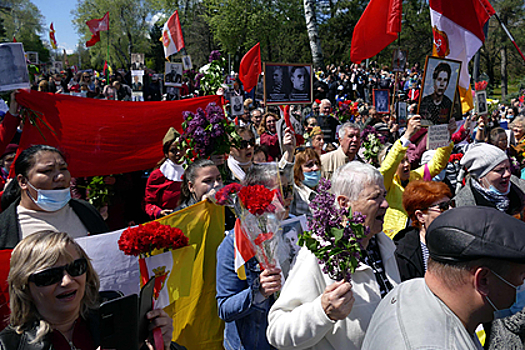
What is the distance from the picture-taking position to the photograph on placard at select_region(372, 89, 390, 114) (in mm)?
12719

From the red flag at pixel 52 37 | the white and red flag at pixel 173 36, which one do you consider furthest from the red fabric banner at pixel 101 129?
the red flag at pixel 52 37

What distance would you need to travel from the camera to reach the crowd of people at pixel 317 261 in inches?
64.2

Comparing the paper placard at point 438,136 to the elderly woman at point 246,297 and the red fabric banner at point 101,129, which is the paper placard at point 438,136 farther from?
the red fabric banner at point 101,129

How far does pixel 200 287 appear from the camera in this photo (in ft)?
12.9

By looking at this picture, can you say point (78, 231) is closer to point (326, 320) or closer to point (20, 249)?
point (20, 249)

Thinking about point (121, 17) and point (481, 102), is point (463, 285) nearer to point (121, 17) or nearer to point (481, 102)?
point (481, 102)

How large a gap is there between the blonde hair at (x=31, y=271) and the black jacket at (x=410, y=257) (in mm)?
2191

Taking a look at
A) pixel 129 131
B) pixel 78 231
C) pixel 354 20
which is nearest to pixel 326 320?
pixel 78 231

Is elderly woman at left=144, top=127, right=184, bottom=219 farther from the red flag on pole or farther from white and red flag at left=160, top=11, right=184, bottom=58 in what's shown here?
the red flag on pole

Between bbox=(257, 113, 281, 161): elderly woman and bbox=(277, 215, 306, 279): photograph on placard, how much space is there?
14.2 ft

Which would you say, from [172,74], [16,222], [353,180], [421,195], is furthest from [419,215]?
[172,74]

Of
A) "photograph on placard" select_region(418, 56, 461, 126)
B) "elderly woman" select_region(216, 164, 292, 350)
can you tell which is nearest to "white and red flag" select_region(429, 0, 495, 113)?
"photograph on placard" select_region(418, 56, 461, 126)

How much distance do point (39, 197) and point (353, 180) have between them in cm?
238

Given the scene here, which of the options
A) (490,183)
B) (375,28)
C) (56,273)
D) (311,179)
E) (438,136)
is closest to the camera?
(56,273)
